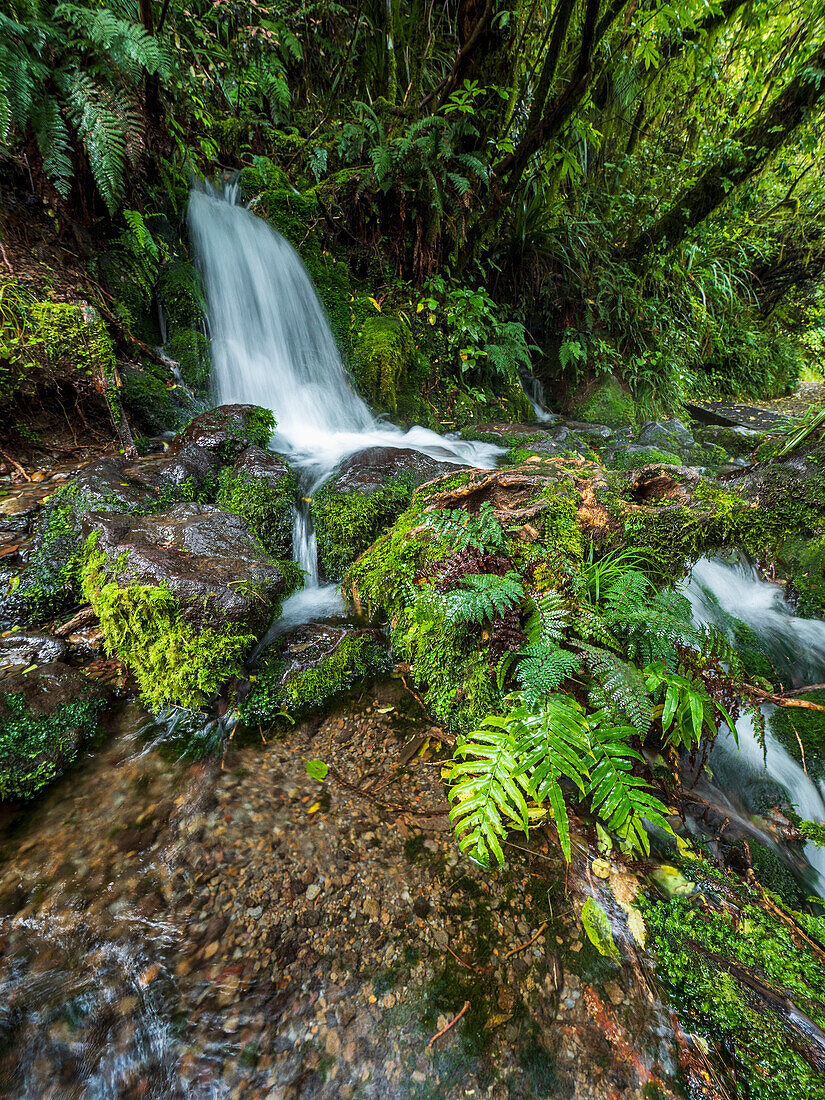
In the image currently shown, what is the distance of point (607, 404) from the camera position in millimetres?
7508

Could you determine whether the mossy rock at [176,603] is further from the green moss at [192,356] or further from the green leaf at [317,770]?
the green moss at [192,356]

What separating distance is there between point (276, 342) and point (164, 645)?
16.8 ft

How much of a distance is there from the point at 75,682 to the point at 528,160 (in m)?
7.63

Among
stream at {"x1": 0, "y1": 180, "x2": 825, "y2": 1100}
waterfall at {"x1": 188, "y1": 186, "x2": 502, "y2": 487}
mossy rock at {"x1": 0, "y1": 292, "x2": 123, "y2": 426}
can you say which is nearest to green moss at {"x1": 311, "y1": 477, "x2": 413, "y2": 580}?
stream at {"x1": 0, "y1": 180, "x2": 825, "y2": 1100}

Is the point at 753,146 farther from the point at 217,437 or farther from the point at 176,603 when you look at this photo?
the point at 176,603

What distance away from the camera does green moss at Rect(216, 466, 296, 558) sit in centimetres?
362

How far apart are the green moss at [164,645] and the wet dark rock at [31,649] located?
42 centimetres

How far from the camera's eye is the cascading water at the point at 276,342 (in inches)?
221

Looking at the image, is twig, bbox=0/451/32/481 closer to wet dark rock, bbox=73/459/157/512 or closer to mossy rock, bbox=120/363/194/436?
wet dark rock, bbox=73/459/157/512

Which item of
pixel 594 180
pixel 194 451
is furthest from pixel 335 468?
pixel 594 180

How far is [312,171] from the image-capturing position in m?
6.65

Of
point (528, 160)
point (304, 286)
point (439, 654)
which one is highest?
point (528, 160)

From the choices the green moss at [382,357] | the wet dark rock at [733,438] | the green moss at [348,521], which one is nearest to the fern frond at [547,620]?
the green moss at [348,521]

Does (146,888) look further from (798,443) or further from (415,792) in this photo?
(798,443)
